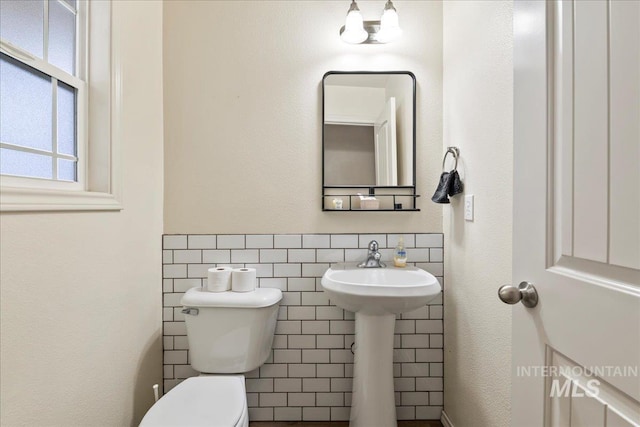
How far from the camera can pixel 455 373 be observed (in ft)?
5.19

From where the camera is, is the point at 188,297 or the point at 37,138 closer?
the point at 37,138

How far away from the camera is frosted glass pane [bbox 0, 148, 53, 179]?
1032mm

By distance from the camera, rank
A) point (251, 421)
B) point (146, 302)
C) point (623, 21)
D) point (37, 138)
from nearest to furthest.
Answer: point (623, 21) → point (37, 138) → point (146, 302) → point (251, 421)

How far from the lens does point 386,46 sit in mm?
1733

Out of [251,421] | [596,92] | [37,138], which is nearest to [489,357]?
[596,92]

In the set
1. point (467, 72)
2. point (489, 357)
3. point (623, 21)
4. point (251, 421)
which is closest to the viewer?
point (623, 21)

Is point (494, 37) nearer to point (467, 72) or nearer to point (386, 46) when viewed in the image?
point (467, 72)

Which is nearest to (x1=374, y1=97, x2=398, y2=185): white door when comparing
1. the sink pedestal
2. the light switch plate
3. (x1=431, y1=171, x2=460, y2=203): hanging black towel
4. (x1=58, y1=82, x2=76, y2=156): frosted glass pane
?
(x1=431, y1=171, x2=460, y2=203): hanging black towel

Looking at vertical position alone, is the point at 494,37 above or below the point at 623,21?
above

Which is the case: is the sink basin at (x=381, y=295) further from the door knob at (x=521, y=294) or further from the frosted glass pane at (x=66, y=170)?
the frosted glass pane at (x=66, y=170)

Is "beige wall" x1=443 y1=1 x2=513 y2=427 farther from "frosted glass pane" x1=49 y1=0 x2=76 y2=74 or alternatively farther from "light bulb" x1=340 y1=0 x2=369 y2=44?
"frosted glass pane" x1=49 y1=0 x2=76 y2=74

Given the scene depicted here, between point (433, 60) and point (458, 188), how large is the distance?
0.75 meters

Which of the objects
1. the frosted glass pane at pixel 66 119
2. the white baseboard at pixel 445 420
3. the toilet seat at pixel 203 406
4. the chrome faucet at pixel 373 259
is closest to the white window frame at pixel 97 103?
the frosted glass pane at pixel 66 119

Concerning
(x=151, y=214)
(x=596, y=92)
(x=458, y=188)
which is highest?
(x=596, y=92)
